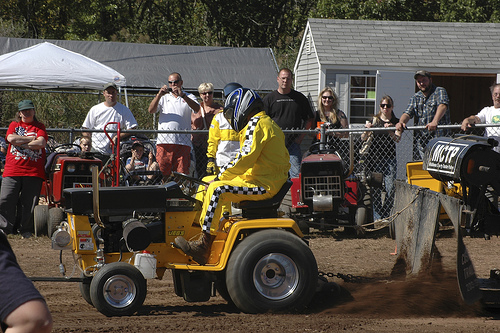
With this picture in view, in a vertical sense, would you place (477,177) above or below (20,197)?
above

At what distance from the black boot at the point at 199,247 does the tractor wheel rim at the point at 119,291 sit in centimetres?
→ 55

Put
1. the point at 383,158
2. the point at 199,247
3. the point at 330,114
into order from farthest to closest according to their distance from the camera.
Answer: the point at 330,114 → the point at 383,158 → the point at 199,247

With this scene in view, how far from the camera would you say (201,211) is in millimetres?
6355

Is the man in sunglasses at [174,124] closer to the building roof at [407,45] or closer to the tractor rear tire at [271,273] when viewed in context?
the tractor rear tire at [271,273]

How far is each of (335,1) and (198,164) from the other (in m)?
19.0

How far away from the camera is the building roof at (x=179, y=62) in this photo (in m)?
20.9

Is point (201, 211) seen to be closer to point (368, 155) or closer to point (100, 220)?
point (100, 220)

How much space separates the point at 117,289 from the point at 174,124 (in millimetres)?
4946

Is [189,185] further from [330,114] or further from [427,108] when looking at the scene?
[427,108]

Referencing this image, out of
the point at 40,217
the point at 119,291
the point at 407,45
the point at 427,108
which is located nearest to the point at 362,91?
the point at 407,45

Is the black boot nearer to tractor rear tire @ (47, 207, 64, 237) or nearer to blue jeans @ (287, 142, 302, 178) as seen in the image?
tractor rear tire @ (47, 207, 64, 237)

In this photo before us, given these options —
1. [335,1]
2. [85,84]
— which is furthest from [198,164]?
[335,1]

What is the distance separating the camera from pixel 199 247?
6.14m

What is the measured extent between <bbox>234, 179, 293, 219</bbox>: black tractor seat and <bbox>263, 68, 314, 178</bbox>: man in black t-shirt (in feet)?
14.3
